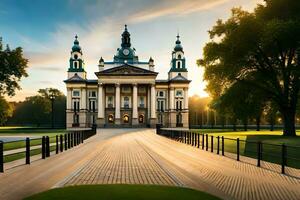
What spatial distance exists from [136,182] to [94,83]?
106320 millimetres

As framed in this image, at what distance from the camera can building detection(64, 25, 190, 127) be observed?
109375mm

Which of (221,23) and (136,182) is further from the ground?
(221,23)

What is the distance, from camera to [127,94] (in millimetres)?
114688

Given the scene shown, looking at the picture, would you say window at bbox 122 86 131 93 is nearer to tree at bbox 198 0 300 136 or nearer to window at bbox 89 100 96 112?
window at bbox 89 100 96 112

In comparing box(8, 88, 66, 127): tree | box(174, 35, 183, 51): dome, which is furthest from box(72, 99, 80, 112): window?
box(174, 35, 183, 51): dome

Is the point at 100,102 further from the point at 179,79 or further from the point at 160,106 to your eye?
the point at 179,79

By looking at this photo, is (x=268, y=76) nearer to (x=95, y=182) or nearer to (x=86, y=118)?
(x=95, y=182)

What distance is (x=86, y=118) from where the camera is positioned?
115 m

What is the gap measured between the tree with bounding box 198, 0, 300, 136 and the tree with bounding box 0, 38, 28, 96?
91.0 ft

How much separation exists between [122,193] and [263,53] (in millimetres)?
35315

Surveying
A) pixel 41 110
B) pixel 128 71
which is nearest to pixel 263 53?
pixel 128 71

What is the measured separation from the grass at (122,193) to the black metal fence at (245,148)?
5.70 meters

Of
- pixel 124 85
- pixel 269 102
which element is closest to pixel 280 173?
pixel 269 102

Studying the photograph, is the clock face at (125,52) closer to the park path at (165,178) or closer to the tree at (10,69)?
the tree at (10,69)
